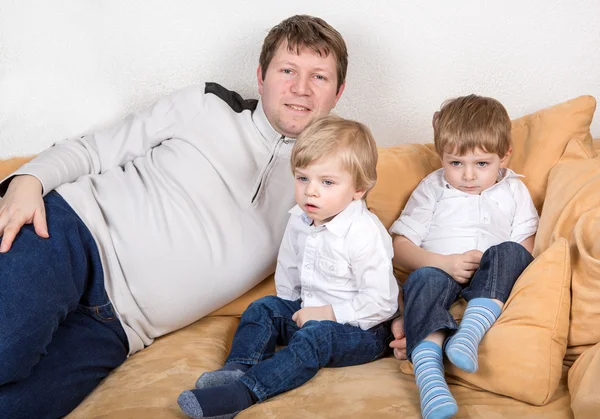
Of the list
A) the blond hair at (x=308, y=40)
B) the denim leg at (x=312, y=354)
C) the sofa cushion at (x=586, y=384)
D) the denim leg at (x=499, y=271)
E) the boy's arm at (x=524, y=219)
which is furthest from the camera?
the blond hair at (x=308, y=40)

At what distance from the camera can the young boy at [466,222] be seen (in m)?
1.75

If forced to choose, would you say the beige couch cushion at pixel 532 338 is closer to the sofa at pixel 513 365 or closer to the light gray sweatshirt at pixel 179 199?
the sofa at pixel 513 365

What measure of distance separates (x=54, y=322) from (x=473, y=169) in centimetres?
117

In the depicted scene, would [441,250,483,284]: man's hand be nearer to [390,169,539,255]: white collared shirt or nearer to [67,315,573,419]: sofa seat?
[390,169,539,255]: white collared shirt

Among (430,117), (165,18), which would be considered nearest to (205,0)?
(165,18)

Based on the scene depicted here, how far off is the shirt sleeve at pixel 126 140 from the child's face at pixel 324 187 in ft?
1.78

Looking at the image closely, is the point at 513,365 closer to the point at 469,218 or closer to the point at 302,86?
the point at 469,218

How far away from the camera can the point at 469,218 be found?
198 cm

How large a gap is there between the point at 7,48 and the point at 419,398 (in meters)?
1.82

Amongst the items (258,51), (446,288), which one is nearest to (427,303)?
(446,288)

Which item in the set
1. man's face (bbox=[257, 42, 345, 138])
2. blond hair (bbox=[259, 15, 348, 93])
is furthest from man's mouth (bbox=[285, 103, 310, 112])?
blond hair (bbox=[259, 15, 348, 93])

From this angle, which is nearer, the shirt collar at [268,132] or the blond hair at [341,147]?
the blond hair at [341,147]

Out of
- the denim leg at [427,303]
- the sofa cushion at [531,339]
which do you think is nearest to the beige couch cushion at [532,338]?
the sofa cushion at [531,339]

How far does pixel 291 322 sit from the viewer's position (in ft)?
6.11
